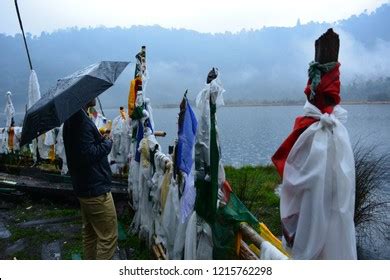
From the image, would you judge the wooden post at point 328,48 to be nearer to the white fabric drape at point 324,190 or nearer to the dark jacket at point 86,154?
the white fabric drape at point 324,190

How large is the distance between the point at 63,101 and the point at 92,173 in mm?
767

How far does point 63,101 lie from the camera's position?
348 centimetres

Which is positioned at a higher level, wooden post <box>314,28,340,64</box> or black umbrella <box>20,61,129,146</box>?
wooden post <box>314,28,340,64</box>

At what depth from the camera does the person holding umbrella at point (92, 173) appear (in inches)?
144

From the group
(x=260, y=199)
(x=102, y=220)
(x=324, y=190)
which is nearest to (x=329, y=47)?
(x=324, y=190)

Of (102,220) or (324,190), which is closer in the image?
(324,190)

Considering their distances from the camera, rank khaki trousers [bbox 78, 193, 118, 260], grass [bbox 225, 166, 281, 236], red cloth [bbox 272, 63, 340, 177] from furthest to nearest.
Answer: grass [bbox 225, 166, 281, 236]
khaki trousers [bbox 78, 193, 118, 260]
red cloth [bbox 272, 63, 340, 177]

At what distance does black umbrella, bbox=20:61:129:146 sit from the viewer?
3404 mm

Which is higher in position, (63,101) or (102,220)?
(63,101)

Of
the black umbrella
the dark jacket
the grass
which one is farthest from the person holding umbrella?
the grass

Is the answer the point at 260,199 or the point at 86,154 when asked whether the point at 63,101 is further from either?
the point at 260,199

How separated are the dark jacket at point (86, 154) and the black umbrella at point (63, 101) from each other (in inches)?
7.1

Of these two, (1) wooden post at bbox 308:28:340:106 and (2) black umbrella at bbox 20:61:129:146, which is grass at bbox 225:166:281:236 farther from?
(1) wooden post at bbox 308:28:340:106

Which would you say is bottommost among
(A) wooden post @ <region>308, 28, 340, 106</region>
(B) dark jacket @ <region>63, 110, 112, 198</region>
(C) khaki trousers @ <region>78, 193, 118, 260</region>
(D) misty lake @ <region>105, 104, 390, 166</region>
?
(D) misty lake @ <region>105, 104, 390, 166</region>
